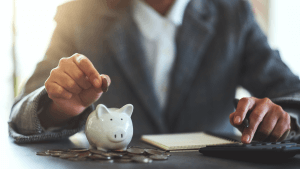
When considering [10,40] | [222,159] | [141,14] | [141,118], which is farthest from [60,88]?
[10,40]

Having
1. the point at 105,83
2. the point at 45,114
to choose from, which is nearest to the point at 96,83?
the point at 105,83

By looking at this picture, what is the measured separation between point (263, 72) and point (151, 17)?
1.59 feet

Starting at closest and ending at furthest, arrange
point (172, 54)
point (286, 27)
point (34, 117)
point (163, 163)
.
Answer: point (163, 163) < point (34, 117) < point (172, 54) < point (286, 27)

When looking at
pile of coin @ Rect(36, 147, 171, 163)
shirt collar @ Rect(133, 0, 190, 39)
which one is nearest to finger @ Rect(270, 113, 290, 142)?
pile of coin @ Rect(36, 147, 171, 163)

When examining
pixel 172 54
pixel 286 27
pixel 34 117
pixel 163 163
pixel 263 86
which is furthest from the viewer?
pixel 286 27

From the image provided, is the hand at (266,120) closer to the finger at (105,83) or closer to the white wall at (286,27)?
the finger at (105,83)

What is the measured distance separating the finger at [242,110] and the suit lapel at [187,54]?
457 millimetres

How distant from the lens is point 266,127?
477 millimetres

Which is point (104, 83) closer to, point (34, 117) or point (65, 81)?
point (65, 81)

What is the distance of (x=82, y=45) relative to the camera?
96 cm

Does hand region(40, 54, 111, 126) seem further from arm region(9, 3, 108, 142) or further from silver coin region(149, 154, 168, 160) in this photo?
silver coin region(149, 154, 168, 160)

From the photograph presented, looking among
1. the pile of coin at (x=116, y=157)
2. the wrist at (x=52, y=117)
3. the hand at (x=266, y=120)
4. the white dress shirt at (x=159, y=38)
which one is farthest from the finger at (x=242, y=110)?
the white dress shirt at (x=159, y=38)

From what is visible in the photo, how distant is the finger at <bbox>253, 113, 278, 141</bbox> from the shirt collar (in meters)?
0.61

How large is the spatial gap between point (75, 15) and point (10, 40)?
152 cm
